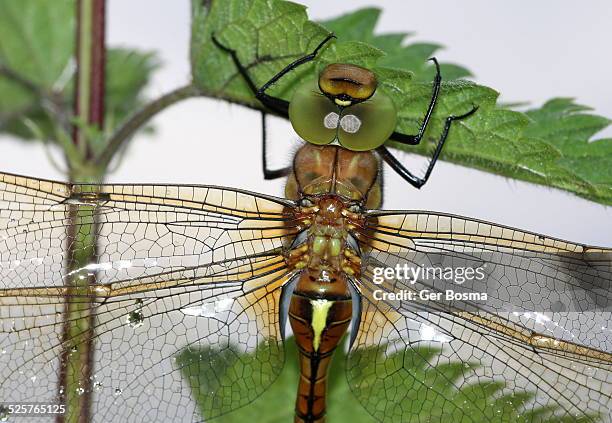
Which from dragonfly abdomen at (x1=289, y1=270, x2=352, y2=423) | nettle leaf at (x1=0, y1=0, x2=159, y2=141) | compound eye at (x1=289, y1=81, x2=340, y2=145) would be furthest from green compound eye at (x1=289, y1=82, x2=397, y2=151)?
nettle leaf at (x1=0, y1=0, x2=159, y2=141)

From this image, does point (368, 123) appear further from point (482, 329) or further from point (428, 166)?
point (482, 329)

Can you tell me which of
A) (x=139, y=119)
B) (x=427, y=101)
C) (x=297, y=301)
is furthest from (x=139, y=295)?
(x=427, y=101)

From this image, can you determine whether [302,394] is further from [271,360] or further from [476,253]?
[476,253]

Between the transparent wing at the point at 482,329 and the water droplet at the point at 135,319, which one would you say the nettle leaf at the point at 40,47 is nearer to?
the water droplet at the point at 135,319

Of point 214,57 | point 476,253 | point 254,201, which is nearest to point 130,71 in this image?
point 214,57

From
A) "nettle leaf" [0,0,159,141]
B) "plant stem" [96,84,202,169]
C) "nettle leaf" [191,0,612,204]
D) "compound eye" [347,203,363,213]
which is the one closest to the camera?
"nettle leaf" [191,0,612,204]

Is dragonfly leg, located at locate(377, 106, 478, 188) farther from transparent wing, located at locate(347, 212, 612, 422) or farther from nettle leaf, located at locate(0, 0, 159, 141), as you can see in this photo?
nettle leaf, located at locate(0, 0, 159, 141)
